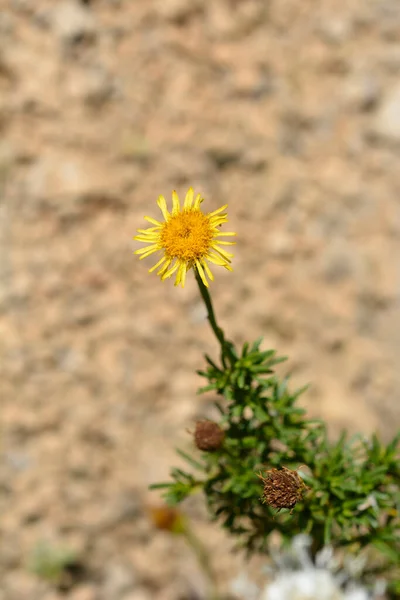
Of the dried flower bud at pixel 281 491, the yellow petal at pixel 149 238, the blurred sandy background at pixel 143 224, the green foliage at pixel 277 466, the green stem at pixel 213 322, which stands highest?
the blurred sandy background at pixel 143 224

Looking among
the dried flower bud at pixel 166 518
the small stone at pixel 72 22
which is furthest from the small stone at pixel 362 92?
the dried flower bud at pixel 166 518

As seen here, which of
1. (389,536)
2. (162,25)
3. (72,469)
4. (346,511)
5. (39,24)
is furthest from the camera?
(162,25)

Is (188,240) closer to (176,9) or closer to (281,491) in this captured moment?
(281,491)

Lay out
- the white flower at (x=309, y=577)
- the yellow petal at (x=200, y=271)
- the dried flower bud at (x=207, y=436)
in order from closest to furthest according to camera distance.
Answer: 1. the yellow petal at (x=200, y=271)
2. the dried flower bud at (x=207, y=436)
3. the white flower at (x=309, y=577)

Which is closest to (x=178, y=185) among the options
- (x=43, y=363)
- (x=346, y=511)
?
(x=43, y=363)

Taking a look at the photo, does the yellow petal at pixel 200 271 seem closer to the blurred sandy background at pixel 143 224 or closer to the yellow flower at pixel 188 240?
the yellow flower at pixel 188 240

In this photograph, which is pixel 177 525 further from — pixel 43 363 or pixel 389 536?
pixel 389 536

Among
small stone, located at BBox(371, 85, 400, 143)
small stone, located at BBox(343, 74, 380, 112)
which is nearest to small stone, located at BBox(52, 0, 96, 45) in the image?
small stone, located at BBox(343, 74, 380, 112)

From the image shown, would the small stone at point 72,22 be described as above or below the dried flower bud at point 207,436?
above
